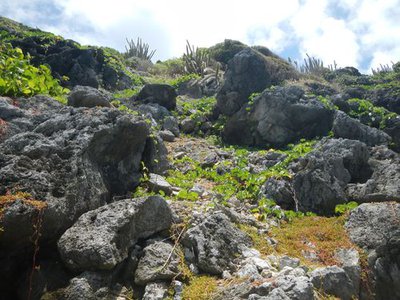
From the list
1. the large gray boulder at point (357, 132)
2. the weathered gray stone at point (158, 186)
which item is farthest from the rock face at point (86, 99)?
the large gray boulder at point (357, 132)

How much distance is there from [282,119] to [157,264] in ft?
28.8

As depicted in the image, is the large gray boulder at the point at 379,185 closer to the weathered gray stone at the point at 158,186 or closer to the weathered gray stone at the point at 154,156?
the weathered gray stone at the point at 158,186

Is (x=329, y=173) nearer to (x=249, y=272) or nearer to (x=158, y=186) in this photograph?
(x=158, y=186)

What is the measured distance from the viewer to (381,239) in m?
6.26

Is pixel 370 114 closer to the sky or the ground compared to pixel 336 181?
closer to the sky

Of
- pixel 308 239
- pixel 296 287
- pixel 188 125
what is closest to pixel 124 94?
pixel 188 125

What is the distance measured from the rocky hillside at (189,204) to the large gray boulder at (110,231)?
19 mm

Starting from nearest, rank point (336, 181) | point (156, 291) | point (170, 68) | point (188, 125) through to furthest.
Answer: point (156, 291) → point (336, 181) → point (188, 125) → point (170, 68)

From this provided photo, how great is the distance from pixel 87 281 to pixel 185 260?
1322 mm

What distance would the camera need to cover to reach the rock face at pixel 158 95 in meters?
15.0

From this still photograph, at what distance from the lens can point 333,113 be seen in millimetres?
12539

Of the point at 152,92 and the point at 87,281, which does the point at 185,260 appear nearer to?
the point at 87,281

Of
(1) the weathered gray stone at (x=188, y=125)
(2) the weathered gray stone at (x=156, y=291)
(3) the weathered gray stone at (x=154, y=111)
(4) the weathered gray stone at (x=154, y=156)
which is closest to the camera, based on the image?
(2) the weathered gray stone at (x=156, y=291)

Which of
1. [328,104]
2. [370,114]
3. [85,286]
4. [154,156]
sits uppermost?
[328,104]
